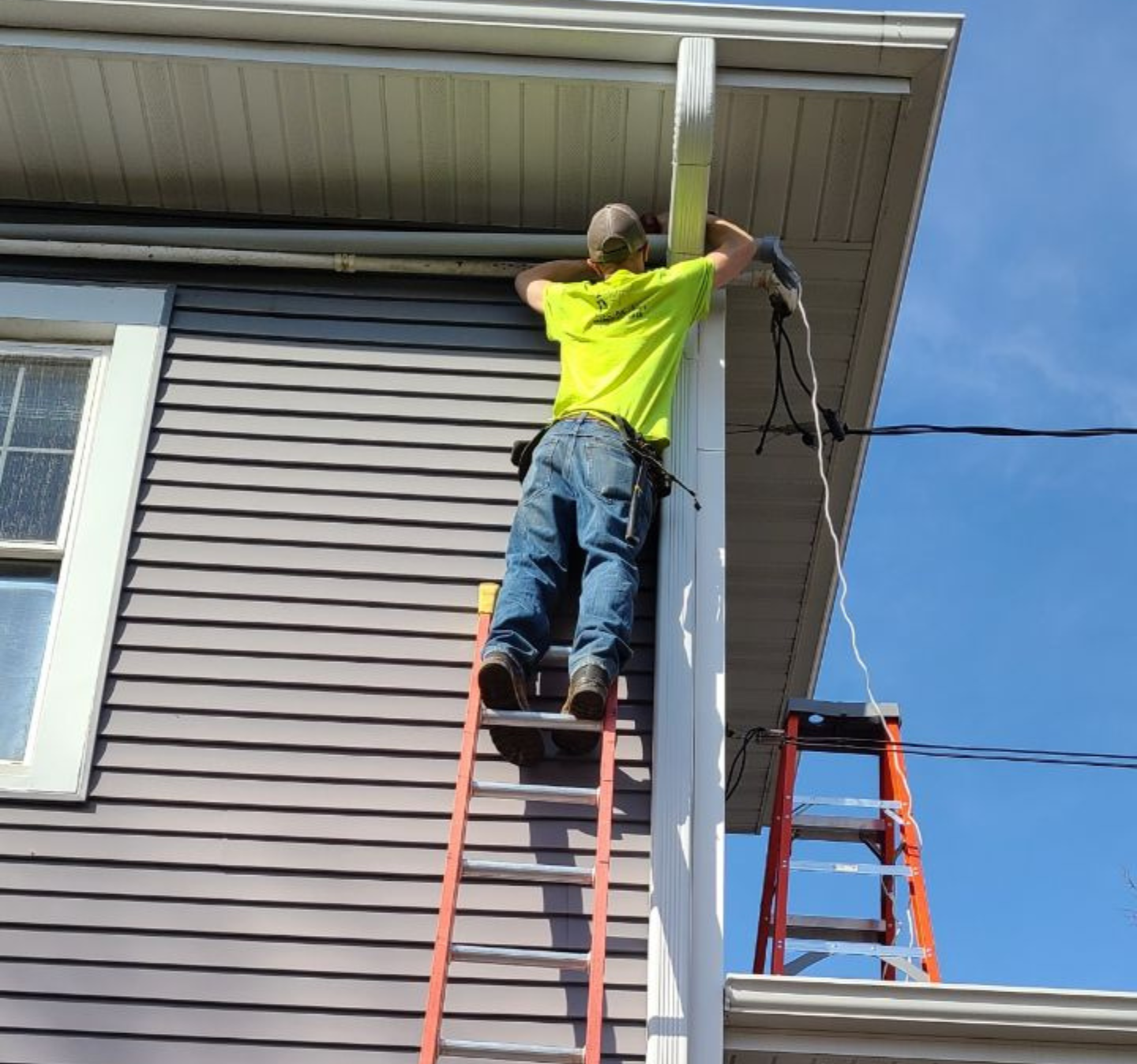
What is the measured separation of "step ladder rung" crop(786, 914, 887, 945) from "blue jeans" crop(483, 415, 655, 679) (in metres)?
1.51

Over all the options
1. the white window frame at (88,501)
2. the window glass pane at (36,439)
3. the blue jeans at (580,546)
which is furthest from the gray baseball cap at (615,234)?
the window glass pane at (36,439)

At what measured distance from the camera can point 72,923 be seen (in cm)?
464

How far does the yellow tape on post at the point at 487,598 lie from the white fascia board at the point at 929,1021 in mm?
1289

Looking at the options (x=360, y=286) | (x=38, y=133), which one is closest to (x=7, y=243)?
(x=38, y=133)

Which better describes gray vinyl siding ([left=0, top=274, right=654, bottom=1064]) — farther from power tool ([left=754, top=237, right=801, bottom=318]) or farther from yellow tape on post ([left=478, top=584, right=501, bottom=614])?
power tool ([left=754, top=237, right=801, bottom=318])

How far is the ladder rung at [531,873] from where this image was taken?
14.7 feet

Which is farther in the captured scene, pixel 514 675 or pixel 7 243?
pixel 7 243

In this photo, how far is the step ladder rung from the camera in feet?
19.0

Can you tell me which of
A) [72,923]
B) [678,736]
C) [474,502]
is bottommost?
[72,923]

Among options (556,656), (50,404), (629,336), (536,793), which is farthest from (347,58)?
(536,793)

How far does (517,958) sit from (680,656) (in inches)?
47.0

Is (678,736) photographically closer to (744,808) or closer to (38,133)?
(38,133)

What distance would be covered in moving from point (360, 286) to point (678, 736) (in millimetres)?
2051

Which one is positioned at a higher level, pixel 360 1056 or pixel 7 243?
pixel 7 243
